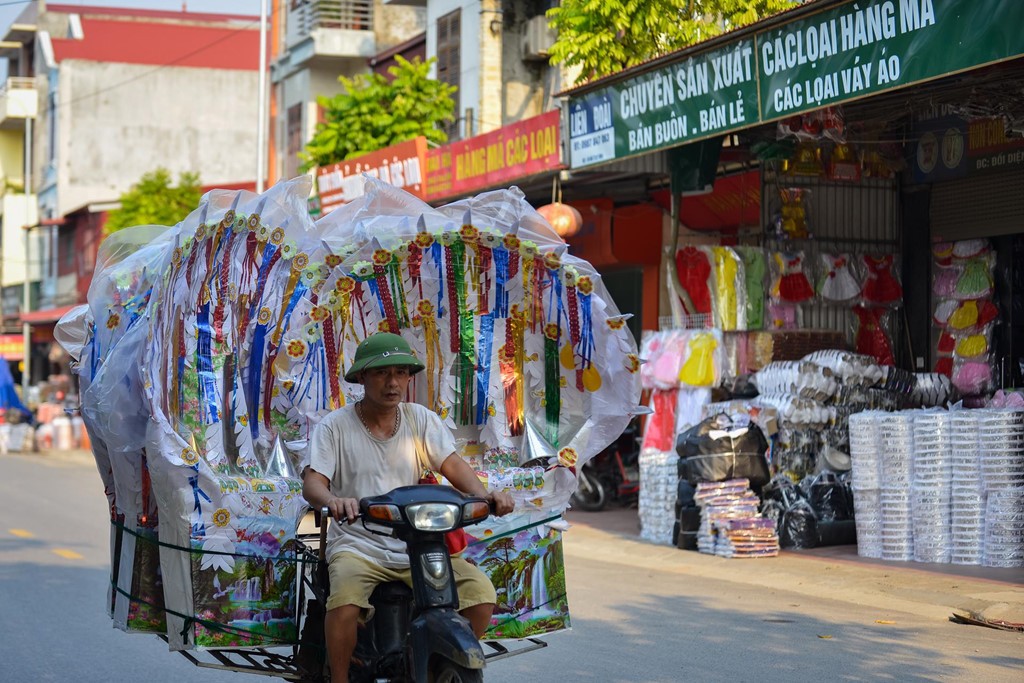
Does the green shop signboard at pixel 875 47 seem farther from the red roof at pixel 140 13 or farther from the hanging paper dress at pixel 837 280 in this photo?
the red roof at pixel 140 13

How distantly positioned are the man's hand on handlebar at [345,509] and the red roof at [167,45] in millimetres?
45709

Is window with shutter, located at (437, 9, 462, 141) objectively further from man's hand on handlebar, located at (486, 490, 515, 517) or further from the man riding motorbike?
man's hand on handlebar, located at (486, 490, 515, 517)

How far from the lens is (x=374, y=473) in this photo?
18.7ft

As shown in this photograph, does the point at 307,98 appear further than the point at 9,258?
No

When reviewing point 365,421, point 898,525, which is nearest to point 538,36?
point 898,525

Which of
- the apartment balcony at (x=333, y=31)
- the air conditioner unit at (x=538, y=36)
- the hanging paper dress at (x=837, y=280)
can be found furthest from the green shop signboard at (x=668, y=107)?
the apartment balcony at (x=333, y=31)

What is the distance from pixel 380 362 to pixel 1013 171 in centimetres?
967

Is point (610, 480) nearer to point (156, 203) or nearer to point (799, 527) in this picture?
point (799, 527)

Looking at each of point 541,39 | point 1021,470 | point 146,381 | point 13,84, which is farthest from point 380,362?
point 13,84

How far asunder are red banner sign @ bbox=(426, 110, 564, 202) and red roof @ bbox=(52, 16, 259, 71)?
32.4 m

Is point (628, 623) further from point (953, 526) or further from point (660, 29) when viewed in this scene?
point (660, 29)

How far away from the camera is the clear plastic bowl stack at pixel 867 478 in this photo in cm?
1240

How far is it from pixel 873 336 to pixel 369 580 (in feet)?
33.7

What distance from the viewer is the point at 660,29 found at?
57.2 feet
